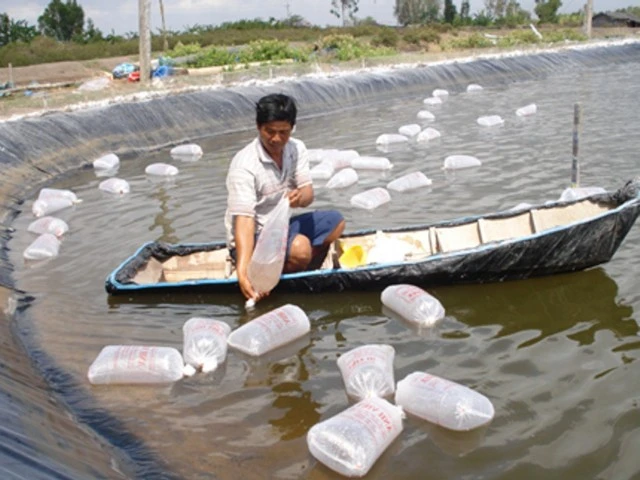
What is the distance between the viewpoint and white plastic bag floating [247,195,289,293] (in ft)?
17.3

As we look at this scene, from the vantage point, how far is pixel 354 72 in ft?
69.1

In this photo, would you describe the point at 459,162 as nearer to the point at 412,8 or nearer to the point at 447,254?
the point at 447,254

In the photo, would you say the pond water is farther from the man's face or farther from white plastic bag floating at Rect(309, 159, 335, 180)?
the man's face

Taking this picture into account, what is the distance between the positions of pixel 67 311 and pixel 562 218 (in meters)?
4.39

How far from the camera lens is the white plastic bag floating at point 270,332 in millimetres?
4797

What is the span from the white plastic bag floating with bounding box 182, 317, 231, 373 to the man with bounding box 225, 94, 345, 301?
59 centimetres

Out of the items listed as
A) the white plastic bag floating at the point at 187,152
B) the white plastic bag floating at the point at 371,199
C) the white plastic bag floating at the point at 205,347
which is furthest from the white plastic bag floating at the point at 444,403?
the white plastic bag floating at the point at 187,152

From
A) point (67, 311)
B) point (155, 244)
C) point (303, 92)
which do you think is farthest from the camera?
point (303, 92)

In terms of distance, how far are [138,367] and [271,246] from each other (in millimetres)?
1359

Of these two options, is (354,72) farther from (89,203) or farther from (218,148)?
(89,203)

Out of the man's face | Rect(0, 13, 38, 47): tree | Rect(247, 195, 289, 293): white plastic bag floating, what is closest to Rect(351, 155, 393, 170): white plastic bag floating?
Rect(247, 195, 289, 293): white plastic bag floating

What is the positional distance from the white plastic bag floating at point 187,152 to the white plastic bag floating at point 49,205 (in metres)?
3.71

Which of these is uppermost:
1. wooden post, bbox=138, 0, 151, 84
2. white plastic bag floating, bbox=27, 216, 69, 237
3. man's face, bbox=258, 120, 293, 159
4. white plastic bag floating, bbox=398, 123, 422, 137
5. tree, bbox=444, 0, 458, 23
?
tree, bbox=444, 0, 458, 23

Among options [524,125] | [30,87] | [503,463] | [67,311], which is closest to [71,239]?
[67,311]
